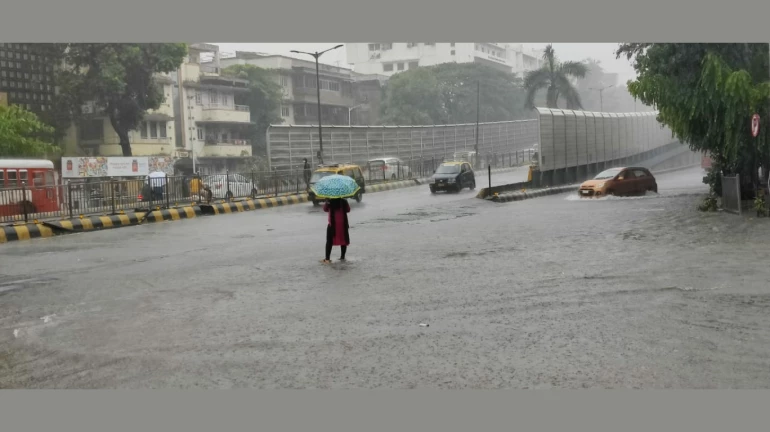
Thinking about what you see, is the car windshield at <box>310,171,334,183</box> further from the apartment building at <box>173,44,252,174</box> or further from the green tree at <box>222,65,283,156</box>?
the green tree at <box>222,65,283,156</box>

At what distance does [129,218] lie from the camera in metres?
24.6

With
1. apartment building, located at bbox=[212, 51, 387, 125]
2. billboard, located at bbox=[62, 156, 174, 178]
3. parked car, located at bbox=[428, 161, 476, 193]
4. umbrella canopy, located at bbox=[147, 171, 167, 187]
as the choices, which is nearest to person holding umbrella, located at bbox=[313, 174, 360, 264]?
umbrella canopy, located at bbox=[147, 171, 167, 187]

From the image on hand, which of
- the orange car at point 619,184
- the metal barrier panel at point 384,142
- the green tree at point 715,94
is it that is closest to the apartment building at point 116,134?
the metal barrier panel at point 384,142

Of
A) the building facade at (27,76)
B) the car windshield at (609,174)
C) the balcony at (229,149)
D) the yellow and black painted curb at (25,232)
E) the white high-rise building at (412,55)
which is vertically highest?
the white high-rise building at (412,55)

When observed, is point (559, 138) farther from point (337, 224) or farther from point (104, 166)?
point (337, 224)

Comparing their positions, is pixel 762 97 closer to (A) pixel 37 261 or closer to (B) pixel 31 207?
(A) pixel 37 261

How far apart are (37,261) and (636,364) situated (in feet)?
41.5

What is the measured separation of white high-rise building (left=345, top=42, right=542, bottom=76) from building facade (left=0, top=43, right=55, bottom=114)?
5820 cm

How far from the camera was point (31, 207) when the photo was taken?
21859mm

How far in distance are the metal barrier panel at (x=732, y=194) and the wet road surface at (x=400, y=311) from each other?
1.87m

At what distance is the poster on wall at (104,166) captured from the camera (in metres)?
41.2

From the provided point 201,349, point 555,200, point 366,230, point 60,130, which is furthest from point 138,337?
point 60,130

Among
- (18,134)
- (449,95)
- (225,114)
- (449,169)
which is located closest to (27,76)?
(18,134)

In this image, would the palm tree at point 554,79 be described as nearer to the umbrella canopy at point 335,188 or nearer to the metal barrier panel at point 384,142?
the metal barrier panel at point 384,142
